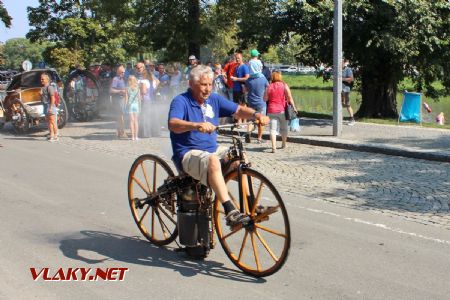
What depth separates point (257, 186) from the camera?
4762mm

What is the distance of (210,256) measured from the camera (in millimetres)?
5508

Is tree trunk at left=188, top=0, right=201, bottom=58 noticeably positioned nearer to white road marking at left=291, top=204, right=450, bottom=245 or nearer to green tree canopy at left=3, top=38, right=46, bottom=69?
white road marking at left=291, top=204, right=450, bottom=245

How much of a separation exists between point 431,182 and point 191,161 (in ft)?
17.9

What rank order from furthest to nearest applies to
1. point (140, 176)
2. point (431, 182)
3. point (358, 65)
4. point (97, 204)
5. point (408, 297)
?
point (358, 65) < point (431, 182) < point (97, 204) < point (140, 176) < point (408, 297)

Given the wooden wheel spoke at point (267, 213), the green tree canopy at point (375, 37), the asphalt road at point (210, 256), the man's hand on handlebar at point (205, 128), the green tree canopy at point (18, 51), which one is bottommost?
the asphalt road at point (210, 256)

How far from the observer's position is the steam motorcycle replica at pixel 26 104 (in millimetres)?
16719

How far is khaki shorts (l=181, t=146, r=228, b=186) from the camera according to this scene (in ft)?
15.9

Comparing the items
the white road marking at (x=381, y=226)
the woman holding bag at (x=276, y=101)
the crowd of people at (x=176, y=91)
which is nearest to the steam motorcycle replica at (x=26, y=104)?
the crowd of people at (x=176, y=91)

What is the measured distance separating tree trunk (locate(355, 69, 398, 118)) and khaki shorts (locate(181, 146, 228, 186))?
1408cm

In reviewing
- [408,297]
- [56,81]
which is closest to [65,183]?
[408,297]

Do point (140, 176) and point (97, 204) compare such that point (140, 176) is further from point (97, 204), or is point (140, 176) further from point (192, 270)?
point (97, 204)

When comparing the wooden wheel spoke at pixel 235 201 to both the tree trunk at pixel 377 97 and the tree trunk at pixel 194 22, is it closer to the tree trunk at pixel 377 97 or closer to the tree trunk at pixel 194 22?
the tree trunk at pixel 377 97

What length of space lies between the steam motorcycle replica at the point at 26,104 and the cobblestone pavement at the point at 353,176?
281cm

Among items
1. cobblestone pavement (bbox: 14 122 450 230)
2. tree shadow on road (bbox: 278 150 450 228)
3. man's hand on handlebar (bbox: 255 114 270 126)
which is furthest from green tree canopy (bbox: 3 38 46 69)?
man's hand on handlebar (bbox: 255 114 270 126)
